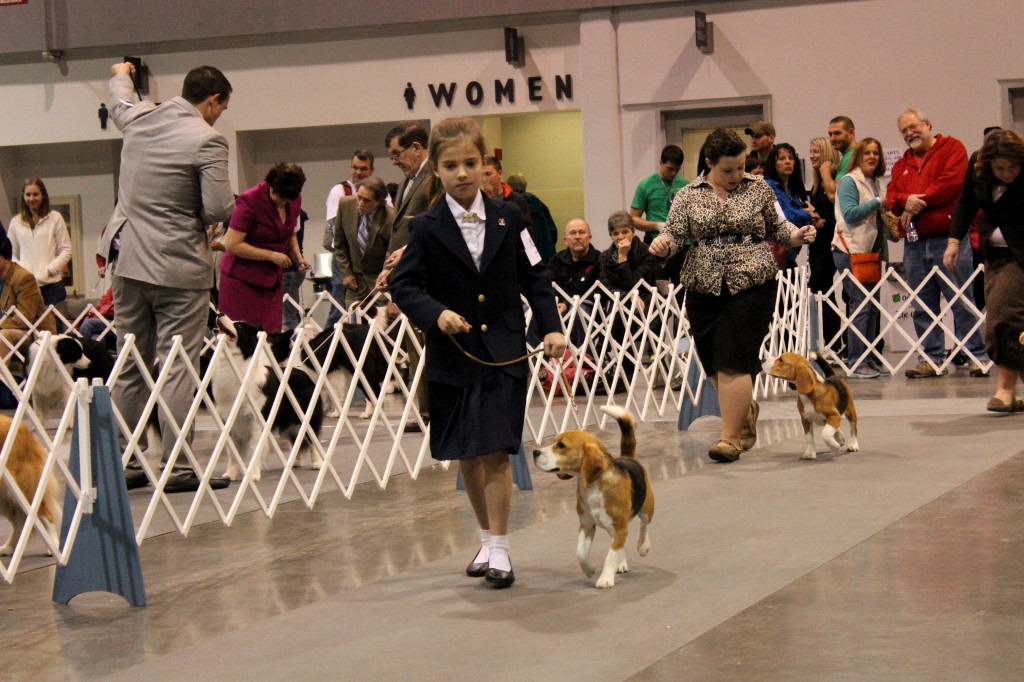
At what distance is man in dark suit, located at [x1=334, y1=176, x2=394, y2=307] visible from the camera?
24.0 ft

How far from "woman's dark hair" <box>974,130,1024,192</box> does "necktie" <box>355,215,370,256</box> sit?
3.47 m

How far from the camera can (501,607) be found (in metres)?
3.14

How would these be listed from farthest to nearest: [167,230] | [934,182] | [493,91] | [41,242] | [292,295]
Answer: [493,91] → [292,295] → [41,242] → [934,182] → [167,230]

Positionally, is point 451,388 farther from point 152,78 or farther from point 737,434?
point 152,78

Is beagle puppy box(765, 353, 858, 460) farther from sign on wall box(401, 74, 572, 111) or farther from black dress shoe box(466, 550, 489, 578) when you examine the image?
sign on wall box(401, 74, 572, 111)

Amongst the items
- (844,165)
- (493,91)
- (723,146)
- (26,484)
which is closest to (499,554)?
(26,484)

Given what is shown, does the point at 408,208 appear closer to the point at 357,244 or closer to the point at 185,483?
the point at 185,483

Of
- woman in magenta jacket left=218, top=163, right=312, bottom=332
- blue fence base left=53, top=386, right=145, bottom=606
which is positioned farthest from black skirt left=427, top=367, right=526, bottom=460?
woman in magenta jacket left=218, top=163, right=312, bottom=332

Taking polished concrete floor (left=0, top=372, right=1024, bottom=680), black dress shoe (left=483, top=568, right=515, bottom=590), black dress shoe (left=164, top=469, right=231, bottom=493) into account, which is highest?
black dress shoe (left=164, top=469, right=231, bottom=493)

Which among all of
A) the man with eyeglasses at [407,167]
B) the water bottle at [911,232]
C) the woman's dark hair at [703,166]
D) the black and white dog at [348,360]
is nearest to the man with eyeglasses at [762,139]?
the water bottle at [911,232]

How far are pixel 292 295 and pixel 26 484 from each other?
6.03 metres

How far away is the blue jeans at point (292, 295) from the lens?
379 inches

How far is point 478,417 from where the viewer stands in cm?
334

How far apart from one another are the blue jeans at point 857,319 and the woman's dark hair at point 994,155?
255cm
